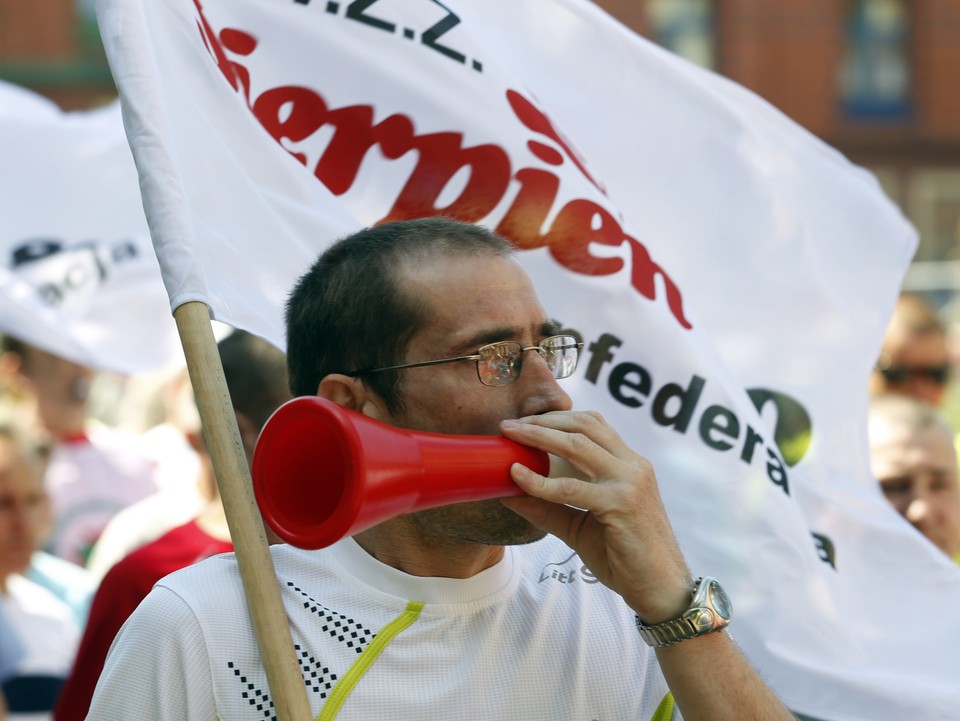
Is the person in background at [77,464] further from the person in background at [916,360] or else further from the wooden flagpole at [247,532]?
the wooden flagpole at [247,532]

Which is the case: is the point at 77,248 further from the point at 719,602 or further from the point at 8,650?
the point at 719,602

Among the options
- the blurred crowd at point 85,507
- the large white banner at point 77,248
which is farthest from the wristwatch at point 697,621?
the large white banner at point 77,248

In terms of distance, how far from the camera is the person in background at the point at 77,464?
5.64 meters

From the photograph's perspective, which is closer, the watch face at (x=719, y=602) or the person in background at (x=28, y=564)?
the watch face at (x=719, y=602)

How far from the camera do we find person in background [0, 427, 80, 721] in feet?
14.2

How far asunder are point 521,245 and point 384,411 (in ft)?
3.35

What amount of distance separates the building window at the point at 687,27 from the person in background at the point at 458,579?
2227 cm

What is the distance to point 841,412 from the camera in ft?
11.2

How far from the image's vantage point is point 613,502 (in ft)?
6.54

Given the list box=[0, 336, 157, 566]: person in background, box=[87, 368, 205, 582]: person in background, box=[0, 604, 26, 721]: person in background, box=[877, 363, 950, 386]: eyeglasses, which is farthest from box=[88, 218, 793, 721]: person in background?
box=[0, 336, 157, 566]: person in background

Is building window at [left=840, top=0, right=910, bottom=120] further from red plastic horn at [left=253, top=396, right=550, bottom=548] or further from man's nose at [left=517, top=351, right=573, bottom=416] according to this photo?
red plastic horn at [left=253, top=396, right=550, bottom=548]

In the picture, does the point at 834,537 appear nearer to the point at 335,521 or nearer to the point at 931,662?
the point at 931,662

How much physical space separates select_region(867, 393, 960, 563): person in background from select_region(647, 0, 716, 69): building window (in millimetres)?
20348

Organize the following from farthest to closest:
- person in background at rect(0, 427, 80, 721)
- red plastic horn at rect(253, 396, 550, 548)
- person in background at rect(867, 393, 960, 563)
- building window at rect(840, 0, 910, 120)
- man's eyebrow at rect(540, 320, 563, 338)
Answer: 1. building window at rect(840, 0, 910, 120)
2. person in background at rect(0, 427, 80, 721)
3. person in background at rect(867, 393, 960, 563)
4. man's eyebrow at rect(540, 320, 563, 338)
5. red plastic horn at rect(253, 396, 550, 548)
